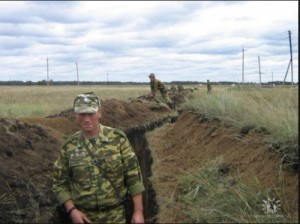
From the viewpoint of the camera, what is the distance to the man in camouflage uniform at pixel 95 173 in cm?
422

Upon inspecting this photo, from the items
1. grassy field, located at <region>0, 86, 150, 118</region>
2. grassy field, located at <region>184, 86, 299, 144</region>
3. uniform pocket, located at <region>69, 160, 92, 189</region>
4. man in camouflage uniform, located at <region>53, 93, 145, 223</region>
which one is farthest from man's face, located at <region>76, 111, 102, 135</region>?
grassy field, located at <region>0, 86, 150, 118</region>


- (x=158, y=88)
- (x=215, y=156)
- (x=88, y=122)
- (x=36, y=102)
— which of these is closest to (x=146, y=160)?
(x=215, y=156)

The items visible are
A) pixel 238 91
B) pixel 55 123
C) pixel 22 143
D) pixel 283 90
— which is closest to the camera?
pixel 283 90

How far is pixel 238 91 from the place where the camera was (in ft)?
34.7

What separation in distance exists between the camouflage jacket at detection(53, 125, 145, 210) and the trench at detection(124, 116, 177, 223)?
1829 millimetres

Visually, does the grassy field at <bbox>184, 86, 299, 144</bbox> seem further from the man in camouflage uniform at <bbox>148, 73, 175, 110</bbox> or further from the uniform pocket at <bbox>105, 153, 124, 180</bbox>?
the man in camouflage uniform at <bbox>148, 73, 175, 110</bbox>

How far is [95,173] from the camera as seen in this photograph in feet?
13.9

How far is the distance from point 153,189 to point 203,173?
945 mm

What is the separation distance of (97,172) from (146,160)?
6.39m

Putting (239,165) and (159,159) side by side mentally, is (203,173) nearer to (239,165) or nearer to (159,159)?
(239,165)

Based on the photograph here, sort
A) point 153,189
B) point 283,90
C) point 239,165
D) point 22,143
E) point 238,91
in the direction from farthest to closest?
point 238,91
point 22,143
point 283,90
point 153,189
point 239,165

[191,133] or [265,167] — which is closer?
[265,167]

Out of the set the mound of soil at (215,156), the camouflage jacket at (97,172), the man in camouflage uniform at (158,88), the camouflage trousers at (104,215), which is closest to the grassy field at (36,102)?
the man in camouflage uniform at (158,88)

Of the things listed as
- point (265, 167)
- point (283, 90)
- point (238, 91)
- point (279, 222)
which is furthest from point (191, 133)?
point (279, 222)
